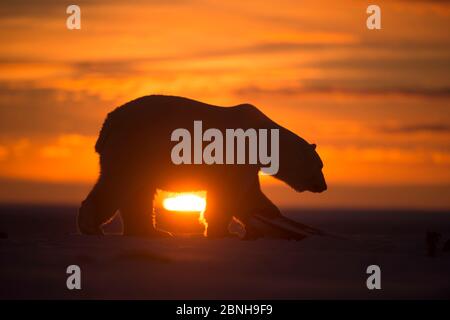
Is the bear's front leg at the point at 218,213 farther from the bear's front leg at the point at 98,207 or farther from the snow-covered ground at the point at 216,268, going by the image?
the bear's front leg at the point at 98,207

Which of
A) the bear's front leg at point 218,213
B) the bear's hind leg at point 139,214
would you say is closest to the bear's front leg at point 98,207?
the bear's hind leg at point 139,214

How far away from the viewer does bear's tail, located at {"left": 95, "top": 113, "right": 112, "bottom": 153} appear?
2311 cm

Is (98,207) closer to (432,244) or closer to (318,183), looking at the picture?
(318,183)

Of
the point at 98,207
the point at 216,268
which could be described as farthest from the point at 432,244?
the point at 98,207

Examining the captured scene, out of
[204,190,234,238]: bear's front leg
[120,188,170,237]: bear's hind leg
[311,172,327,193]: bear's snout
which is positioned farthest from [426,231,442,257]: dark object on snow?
[120,188,170,237]: bear's hind leg

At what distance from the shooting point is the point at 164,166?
22812 millimetres

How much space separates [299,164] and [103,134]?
13.9 ft

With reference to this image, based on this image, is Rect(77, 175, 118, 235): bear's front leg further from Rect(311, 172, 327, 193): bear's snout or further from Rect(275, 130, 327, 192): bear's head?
Rect(311, 172, 327, 193): bear's snout

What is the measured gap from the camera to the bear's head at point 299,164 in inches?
956

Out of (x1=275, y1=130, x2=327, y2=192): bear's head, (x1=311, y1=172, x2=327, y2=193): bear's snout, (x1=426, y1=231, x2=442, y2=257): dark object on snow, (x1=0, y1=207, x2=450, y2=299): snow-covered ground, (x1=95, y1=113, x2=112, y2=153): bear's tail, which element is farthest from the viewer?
(x1=311, y1=172, x2=327, y2=193): bear's snout

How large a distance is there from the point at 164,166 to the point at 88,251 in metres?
3.54

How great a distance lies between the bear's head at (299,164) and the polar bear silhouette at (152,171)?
2.83 ft

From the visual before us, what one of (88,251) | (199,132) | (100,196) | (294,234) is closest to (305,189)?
(294,234)
